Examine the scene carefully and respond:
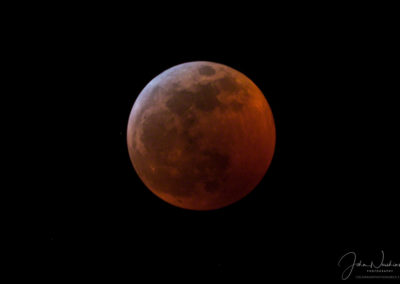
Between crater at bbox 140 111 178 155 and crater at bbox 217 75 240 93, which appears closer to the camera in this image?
crater at bbox 140 111 178 155

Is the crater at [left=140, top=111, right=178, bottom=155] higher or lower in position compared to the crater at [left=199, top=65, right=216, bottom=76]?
lower

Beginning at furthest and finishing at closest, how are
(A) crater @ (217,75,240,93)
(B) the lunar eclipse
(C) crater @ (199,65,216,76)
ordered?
(C) crater @ (199,65,216,76)
(A) crater @ (217,75,240,93)
(B) the lunar eclipse

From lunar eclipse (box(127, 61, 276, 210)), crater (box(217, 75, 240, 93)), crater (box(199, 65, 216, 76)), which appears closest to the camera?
lunar eclipse (box(127, 61, 276, 210))

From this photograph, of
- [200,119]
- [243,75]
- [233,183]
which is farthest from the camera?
[243,75]

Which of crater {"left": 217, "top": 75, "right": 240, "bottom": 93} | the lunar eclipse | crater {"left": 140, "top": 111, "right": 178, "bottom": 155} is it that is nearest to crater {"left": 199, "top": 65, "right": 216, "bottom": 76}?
the lunar eclipse

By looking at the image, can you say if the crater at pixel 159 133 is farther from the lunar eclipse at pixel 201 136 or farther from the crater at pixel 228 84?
the crater at pixel 228 84

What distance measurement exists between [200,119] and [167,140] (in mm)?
495

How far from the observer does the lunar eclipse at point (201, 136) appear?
340cm

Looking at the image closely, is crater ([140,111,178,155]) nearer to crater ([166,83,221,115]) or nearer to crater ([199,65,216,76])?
crater ([166,83,221,115])

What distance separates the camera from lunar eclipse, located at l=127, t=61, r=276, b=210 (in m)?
3.40

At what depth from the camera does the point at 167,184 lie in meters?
3.63

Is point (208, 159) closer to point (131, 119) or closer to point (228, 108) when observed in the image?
point (228, 108)

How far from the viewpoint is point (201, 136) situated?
3.37 metres

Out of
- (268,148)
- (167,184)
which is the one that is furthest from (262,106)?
(167,184)
